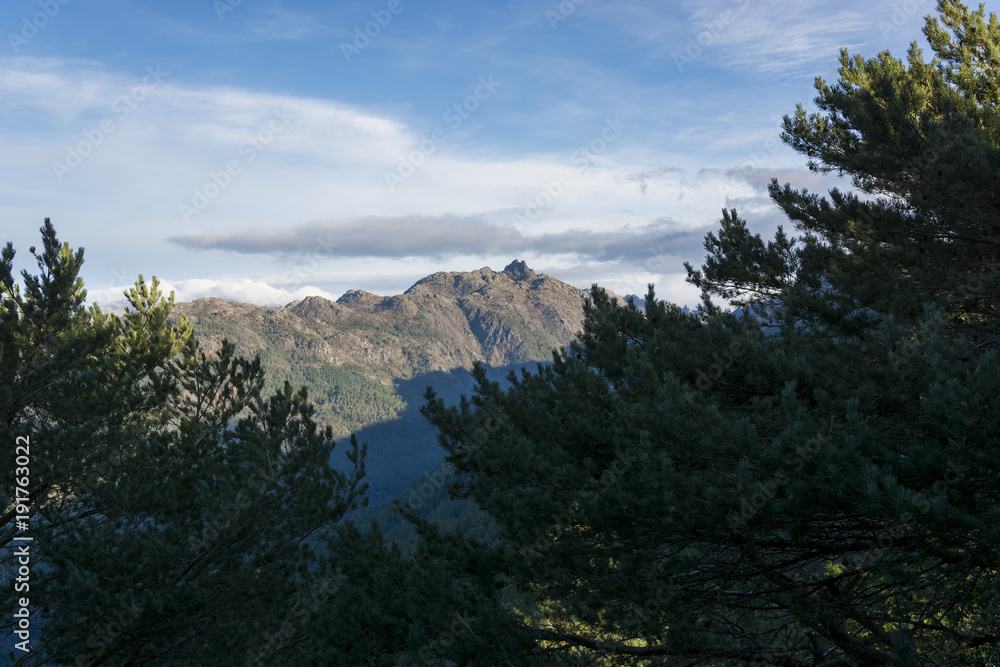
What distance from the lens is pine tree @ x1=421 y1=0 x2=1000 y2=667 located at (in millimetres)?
4617

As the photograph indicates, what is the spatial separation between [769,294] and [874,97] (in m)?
4.15

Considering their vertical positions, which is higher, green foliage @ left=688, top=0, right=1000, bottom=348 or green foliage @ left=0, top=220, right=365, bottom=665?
green foliage @ left=688, top=0, right=1000, bottom=348

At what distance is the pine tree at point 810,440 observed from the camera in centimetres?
462

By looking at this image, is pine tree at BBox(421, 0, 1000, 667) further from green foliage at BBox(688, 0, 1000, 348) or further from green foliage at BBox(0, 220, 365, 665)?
green foliage at BBox(0, 220, 365, 665)

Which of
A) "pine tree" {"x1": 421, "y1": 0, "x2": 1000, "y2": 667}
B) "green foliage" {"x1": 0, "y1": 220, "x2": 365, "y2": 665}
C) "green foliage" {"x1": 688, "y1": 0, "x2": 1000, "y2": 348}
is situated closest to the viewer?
"pine tree" {"x1": 421, "y1": 0, "x2": 1000, "y2": 667}

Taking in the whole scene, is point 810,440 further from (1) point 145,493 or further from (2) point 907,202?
(1) point 145,493

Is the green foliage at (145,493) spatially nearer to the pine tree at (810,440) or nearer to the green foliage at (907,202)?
the pine tree at (810,440)

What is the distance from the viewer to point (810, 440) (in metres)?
4.55

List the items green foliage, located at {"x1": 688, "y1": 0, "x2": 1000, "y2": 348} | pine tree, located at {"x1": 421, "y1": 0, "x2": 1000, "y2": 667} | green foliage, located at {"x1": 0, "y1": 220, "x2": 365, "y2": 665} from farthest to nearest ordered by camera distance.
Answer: green foliage, located at {"x1": 0, "y1": 220, "x2": 365, "y2": 665} → green foliage, located at {"x1": 688, "y1": 0, "x2": 1000, "y2": 348} → pine tree, located at {"x1": 421, "y1": 0, "x2": 1000, "y2": 667}

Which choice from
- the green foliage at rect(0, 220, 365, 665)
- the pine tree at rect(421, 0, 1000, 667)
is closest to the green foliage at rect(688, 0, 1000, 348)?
the pine tree at rect(421, 0, 1000, 667)

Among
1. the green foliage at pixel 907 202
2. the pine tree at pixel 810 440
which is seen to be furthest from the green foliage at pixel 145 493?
the green foliage at pixel 907 202

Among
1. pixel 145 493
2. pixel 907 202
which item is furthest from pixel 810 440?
pixel 145 493

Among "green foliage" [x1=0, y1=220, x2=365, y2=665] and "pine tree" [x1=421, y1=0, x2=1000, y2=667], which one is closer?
"pine tree" [x1=421, y1=0, x2=1000, y2=667]

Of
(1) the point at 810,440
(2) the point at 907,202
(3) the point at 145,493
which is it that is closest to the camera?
(1) the point at 810,440
